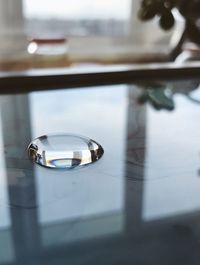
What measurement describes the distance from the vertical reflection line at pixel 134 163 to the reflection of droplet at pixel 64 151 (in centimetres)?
6

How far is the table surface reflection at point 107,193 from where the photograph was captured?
333 mm

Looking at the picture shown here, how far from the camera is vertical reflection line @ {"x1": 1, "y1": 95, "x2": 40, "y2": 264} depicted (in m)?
0.34

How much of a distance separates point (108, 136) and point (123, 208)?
22 centimetres

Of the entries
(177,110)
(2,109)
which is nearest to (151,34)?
(177,110)

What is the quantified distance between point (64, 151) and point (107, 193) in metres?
0.11

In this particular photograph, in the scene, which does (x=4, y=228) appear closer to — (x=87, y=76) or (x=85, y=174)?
(x=85, y=174)

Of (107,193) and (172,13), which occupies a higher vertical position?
(172,13)

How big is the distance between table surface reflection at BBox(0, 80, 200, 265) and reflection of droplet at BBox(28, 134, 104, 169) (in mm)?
13

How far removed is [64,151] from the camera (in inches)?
19.9

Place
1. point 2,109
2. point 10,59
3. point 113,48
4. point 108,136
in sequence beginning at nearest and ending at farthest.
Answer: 1. point 108,136
2. point 2,109
3. point 10,59
4. point 113,48

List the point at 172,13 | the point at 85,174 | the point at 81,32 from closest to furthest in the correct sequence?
the point at 85,174 < the point at 172,13 < the point at 81,32

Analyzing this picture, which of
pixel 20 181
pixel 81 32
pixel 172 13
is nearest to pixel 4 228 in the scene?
pixel 20 181

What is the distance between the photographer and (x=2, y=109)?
71cm

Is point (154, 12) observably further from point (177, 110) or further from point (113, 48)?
point (113, 48)
